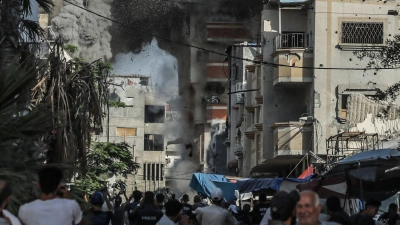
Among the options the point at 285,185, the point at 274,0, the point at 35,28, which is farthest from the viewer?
the point at 274,0

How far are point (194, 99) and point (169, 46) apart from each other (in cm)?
490

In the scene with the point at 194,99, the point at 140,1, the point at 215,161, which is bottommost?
the point at 215,161

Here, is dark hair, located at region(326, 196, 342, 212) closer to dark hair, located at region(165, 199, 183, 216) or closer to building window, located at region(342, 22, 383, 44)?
dark hair, located at region(165, 199, 183, 216)

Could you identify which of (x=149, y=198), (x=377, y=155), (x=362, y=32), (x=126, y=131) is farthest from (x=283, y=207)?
(x=126, y=131)

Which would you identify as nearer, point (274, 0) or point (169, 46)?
point (274, 0)

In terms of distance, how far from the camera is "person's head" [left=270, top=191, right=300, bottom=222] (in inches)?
279

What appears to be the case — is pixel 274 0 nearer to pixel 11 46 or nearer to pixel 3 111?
pixel 11 46

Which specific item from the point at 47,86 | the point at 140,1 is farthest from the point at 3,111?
the point at 140,1

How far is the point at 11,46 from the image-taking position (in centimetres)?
1587

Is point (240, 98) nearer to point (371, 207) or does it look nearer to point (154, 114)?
point (154, 114)

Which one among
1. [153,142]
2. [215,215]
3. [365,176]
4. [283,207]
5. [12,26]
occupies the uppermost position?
[12,26]

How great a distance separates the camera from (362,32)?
137 ft

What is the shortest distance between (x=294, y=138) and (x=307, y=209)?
113 ft

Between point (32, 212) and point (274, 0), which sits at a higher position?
point (274, 0)
